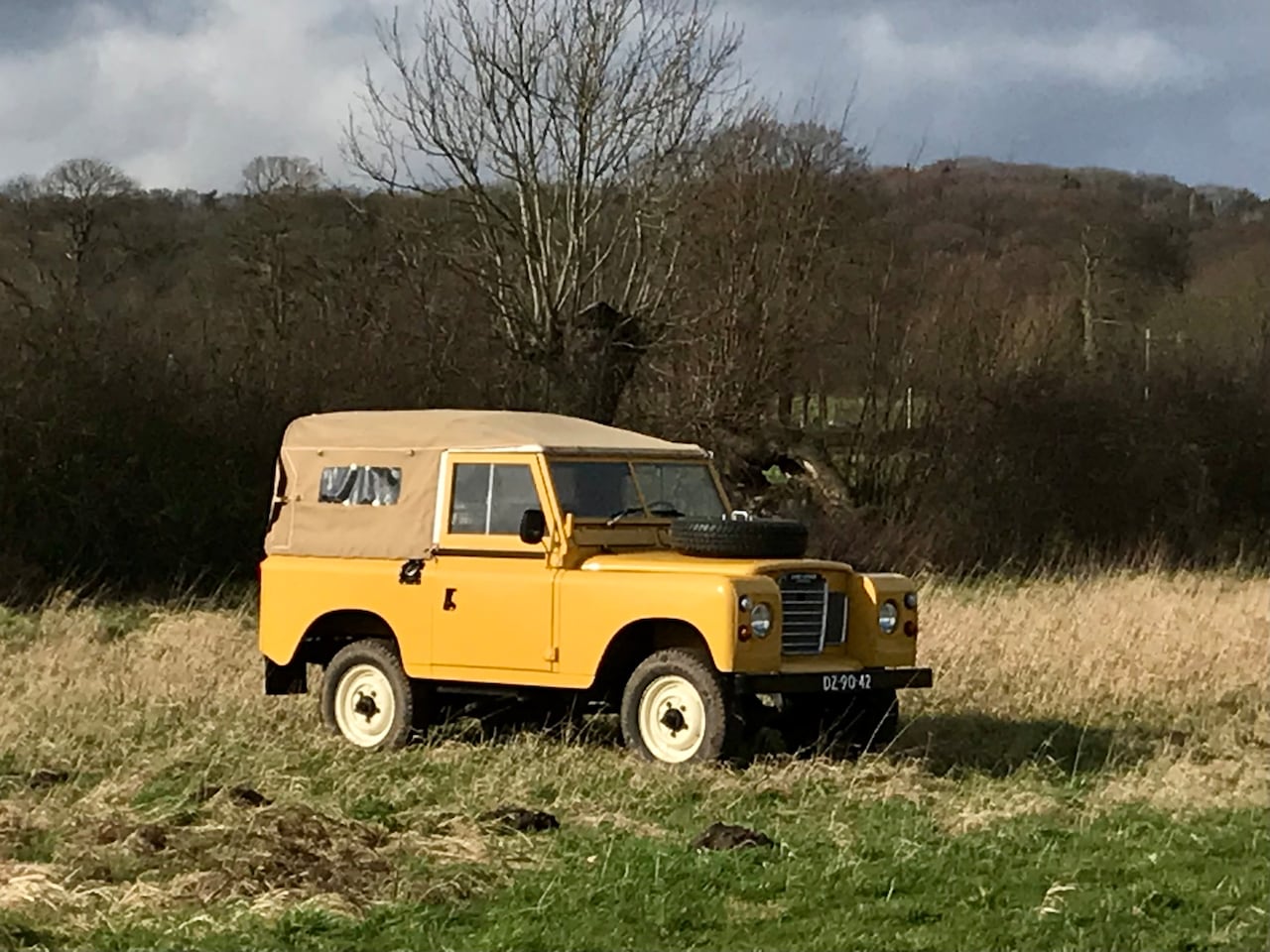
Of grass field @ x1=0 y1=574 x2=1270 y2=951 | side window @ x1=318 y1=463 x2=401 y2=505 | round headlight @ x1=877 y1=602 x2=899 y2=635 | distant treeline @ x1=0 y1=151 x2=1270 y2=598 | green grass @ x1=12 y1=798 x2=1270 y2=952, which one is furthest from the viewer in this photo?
distant treeline @ x1=0 y1=151 x2=1270 y2=598

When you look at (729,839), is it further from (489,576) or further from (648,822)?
(489,576)

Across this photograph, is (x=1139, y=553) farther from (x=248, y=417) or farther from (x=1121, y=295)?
(x=248, y=417)

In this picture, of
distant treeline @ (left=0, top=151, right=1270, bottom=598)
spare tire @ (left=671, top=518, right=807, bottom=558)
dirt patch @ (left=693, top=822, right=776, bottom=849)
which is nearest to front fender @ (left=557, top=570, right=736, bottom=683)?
spare tire @ (left=671, top=518, right=807, bottom=558)

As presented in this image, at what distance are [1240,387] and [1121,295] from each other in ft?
12.7

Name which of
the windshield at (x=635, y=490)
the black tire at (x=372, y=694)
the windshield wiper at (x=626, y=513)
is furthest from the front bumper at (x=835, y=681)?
the black tire at (x=372, y=694)

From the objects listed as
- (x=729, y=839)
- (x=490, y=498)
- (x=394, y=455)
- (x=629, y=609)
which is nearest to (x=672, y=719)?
(x=629, y=609)

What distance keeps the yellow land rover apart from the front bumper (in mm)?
14

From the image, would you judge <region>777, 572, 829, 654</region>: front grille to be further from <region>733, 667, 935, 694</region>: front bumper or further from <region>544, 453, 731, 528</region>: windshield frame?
<region>544, 453, 731, 528</region>: windshield frame

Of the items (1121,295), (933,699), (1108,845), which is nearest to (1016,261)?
(1121,295)

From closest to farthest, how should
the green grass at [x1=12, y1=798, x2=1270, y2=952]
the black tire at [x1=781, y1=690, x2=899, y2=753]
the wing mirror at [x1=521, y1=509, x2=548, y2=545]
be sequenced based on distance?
the green grass at [x1=12, y1=798, x2=1270, y2=952]
the wing mirror at [x1=521, y1=509, x2=548, y2=545]
the black tire at [x1=781, y1=690, x2=899, y2=753]

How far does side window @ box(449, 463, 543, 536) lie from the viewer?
12.0 meters

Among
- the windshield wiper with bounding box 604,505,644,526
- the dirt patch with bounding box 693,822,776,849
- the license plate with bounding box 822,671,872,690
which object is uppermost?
the windshield wiper with bounding box 604,505,644,526

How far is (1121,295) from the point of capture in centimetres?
3438

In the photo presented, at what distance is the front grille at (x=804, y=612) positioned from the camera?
11.2 meters
